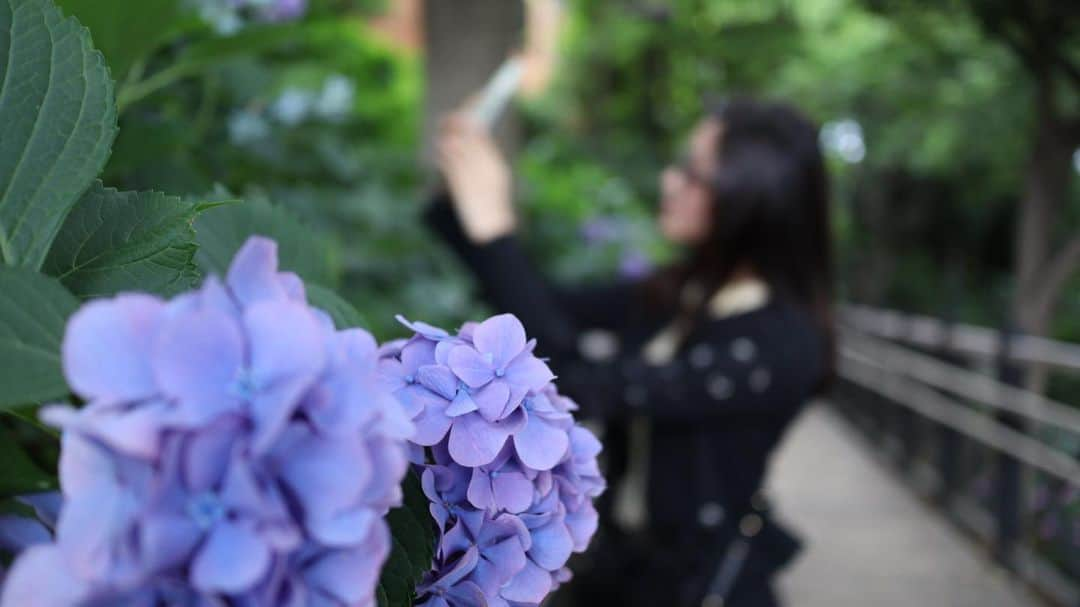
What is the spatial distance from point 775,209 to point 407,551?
271 cm

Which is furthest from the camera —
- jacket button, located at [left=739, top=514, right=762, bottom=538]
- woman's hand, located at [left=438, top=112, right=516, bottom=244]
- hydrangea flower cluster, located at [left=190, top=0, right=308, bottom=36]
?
jacket button, located at [left=739, top=514, right=762, bottom=538]

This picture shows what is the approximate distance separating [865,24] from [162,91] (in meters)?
12.1

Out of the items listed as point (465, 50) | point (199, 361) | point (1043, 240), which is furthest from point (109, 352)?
point (1043, 240)

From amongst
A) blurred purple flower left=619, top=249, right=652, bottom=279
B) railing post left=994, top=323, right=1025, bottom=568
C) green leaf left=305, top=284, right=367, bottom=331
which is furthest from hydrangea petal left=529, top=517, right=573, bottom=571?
railing post left=994, top=323, right=1025, bottom=568

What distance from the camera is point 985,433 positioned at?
6.98m

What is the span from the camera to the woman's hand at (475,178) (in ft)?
8.99

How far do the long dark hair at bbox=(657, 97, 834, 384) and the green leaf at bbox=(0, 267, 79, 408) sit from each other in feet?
9.03

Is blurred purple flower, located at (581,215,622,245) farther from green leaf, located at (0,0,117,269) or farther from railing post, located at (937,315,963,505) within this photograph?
green leaf, located at (0,0,117,269)

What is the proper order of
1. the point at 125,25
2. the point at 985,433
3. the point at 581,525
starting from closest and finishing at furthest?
the point at 581,525, the point at 125,25, the point at 985,433

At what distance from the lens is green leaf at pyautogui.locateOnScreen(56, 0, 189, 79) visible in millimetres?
860

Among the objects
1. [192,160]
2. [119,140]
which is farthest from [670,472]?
[119,140]

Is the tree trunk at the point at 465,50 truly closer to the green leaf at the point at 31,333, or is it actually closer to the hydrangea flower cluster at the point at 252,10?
the hydrangea flower cluster at the point at 252,10

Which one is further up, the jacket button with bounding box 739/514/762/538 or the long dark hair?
the long dark hair

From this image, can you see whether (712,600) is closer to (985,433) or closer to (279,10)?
(279,10)
